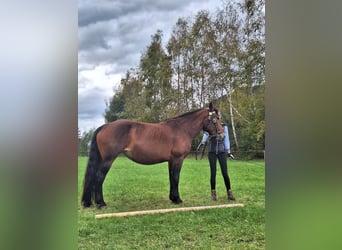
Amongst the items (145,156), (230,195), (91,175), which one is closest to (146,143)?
(145,156)

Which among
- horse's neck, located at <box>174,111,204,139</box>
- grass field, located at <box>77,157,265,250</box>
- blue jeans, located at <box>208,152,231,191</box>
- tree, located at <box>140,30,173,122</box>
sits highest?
tree, located at <box>140,30,173,122</box>

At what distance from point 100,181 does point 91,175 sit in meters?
0.08

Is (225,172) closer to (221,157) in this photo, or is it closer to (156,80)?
(221,157)

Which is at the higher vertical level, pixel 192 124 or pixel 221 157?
pixel 192 124

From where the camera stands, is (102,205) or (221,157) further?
(221,157)

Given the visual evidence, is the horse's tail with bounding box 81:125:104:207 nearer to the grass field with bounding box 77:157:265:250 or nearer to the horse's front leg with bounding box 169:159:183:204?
the grass field with bounding box 77:157:265:250

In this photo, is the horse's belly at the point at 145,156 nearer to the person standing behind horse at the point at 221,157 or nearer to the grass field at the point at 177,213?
the grass field at the point at 177,213

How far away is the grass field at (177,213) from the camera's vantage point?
2.74 m

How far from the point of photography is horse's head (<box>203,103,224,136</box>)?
2.92 m

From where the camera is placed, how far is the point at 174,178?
9.50ft

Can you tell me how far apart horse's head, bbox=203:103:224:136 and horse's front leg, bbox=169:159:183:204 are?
1.05 ft

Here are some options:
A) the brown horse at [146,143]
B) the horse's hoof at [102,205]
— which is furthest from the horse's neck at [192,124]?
the horse's hoof at [102,205]

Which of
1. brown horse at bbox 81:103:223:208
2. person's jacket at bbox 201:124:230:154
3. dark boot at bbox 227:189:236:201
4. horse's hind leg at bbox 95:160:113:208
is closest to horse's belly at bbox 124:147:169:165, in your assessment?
brown horse at bbox 81:103:223:208
